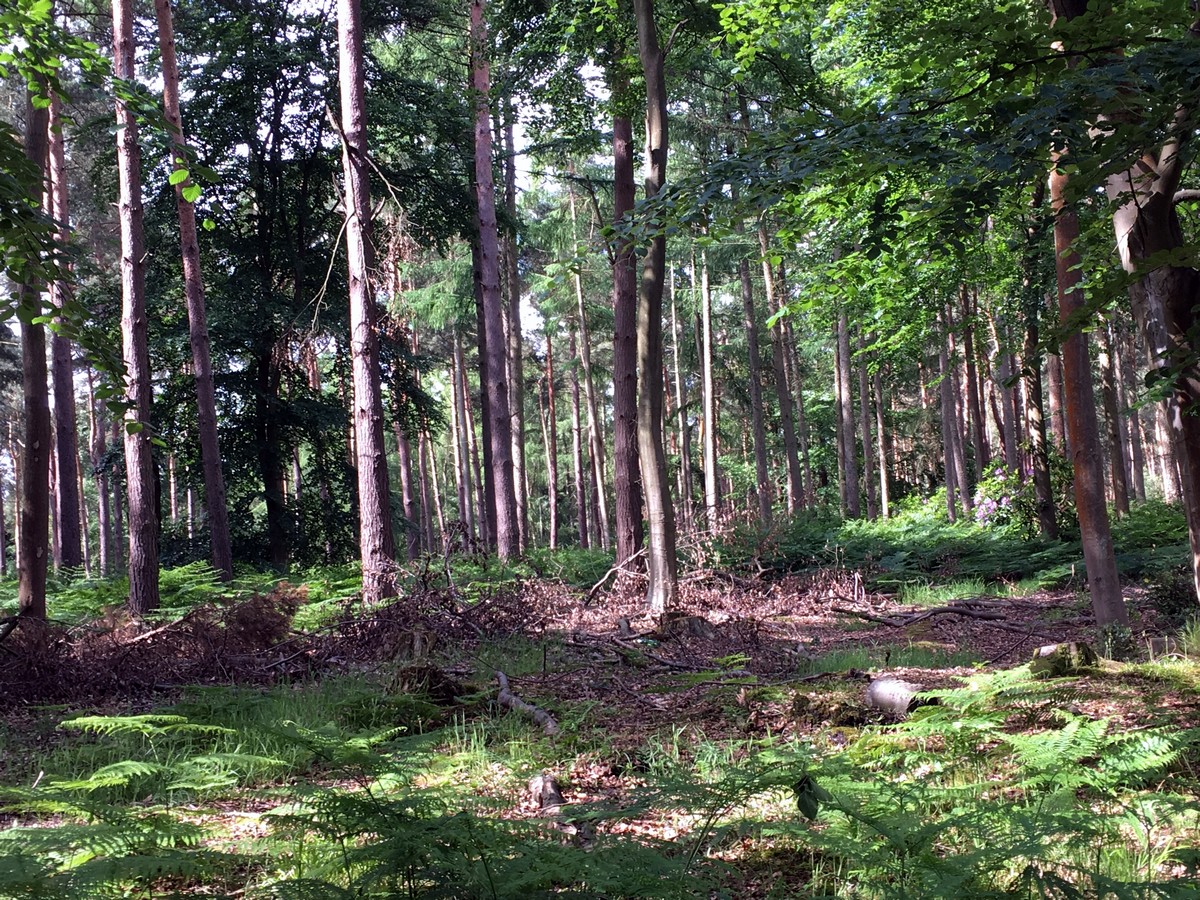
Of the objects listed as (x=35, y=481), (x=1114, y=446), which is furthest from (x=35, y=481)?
(x=1114, y=446)

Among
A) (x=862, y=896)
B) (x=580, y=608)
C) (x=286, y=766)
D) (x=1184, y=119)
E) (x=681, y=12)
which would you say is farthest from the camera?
(x=681, y=12)

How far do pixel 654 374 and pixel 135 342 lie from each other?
737cm

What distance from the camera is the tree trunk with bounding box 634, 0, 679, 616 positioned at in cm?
1021

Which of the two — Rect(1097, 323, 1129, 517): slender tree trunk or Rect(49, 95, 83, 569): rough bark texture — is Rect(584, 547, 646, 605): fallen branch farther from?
Rect(49, 95, 83, 569): rough bark texture

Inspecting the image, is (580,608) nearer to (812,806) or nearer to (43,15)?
(43,15)

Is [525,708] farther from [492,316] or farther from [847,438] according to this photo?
[847,438]

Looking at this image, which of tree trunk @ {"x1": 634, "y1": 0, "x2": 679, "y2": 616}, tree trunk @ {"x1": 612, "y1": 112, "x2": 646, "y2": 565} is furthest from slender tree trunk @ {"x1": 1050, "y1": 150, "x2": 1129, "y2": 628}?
tree trunk @ {"x1": 612, "y1": 112, "x2": 646, "y2": 565}

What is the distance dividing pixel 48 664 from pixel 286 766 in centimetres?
358

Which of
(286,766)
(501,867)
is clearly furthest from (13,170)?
(501,867)

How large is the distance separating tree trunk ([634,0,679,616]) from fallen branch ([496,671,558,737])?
4099mm

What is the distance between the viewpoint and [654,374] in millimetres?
10359

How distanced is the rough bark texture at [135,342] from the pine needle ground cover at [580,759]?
1051 mm


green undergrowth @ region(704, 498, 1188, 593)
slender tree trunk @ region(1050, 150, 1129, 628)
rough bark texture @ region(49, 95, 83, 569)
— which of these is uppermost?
rough bark texture @ region(49, 95, 83, 569)

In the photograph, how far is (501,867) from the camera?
7.95 feet
